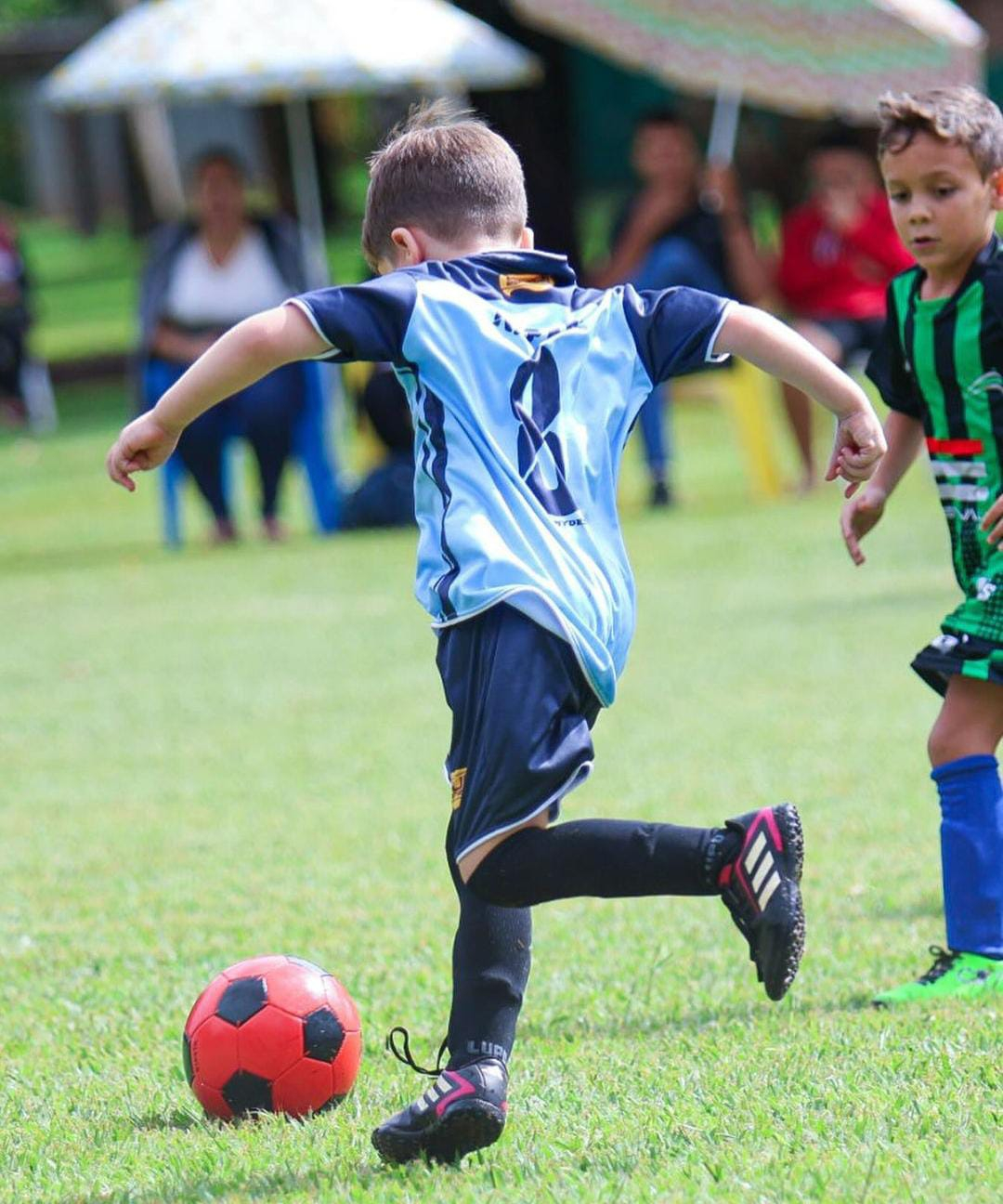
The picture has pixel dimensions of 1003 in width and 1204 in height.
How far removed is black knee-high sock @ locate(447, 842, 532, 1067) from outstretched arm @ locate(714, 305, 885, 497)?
904 mm

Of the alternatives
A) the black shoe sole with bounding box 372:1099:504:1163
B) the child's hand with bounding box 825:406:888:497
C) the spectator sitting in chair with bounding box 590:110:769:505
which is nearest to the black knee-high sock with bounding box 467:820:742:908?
the black shoe sole with bounding box 372:1099:504:1163

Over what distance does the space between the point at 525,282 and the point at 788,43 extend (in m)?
10.8

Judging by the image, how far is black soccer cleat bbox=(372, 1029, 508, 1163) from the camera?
3.16 metres

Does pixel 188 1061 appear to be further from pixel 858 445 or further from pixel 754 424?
pixel 754 424

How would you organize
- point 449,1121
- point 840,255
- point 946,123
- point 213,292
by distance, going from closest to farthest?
point 449,1121, point 946,123, point 213,292, point 840,255

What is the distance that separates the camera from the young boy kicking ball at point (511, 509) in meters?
3.27

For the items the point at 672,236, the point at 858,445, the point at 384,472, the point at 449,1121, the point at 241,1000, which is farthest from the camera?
the point at 384,472

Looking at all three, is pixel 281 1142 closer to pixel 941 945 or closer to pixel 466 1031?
pixel 466 1031

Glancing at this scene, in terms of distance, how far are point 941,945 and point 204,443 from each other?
348 inches

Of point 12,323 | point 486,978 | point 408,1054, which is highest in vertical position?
point 486,978

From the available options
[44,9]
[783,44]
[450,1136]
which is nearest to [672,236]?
[783,44]

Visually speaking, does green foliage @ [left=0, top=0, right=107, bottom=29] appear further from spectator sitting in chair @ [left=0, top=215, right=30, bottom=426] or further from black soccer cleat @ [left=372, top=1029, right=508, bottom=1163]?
black soccer cleat @ [left=372, top=1029, right=508, bottom=1163]

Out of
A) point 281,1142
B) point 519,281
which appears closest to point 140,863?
point 281,1142

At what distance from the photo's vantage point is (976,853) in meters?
4.16
